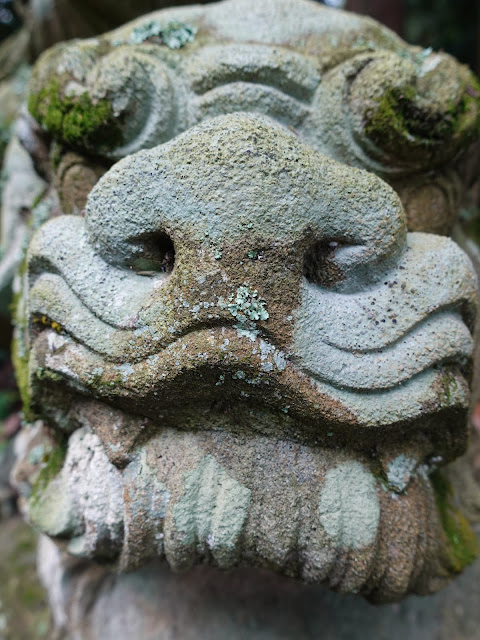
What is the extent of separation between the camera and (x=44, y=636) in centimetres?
150

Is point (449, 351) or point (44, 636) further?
point (44, 636)

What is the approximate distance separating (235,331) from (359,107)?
507 mm

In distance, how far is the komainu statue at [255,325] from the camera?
65cm

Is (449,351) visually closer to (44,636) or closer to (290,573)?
(290,573)

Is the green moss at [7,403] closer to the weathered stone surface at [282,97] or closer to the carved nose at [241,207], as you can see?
the weathered stone surface at [282,97]

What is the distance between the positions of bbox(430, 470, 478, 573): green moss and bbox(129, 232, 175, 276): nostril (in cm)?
63

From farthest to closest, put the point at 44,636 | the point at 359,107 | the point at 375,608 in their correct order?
the point at 44,636 < the point at 375,608 < the point at 359,107

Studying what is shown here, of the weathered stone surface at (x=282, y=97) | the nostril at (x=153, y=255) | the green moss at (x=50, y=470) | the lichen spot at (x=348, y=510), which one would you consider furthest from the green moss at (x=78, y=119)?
the lichen spot at (x=348, y=510)

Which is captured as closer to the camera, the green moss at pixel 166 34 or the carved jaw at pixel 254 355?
the carved jaw at pixel 254 355

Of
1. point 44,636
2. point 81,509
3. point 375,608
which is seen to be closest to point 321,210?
point 81,509

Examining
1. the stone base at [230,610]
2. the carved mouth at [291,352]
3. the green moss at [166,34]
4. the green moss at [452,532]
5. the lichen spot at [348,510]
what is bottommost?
the stone base at [230,610]

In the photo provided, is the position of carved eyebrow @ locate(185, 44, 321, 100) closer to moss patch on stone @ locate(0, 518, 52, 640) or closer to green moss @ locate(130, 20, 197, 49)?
green moss @ locate(130, 20, 197, 49)

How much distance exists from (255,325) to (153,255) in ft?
0.68

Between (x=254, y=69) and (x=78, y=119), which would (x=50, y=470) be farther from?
(x=254, y=69)
